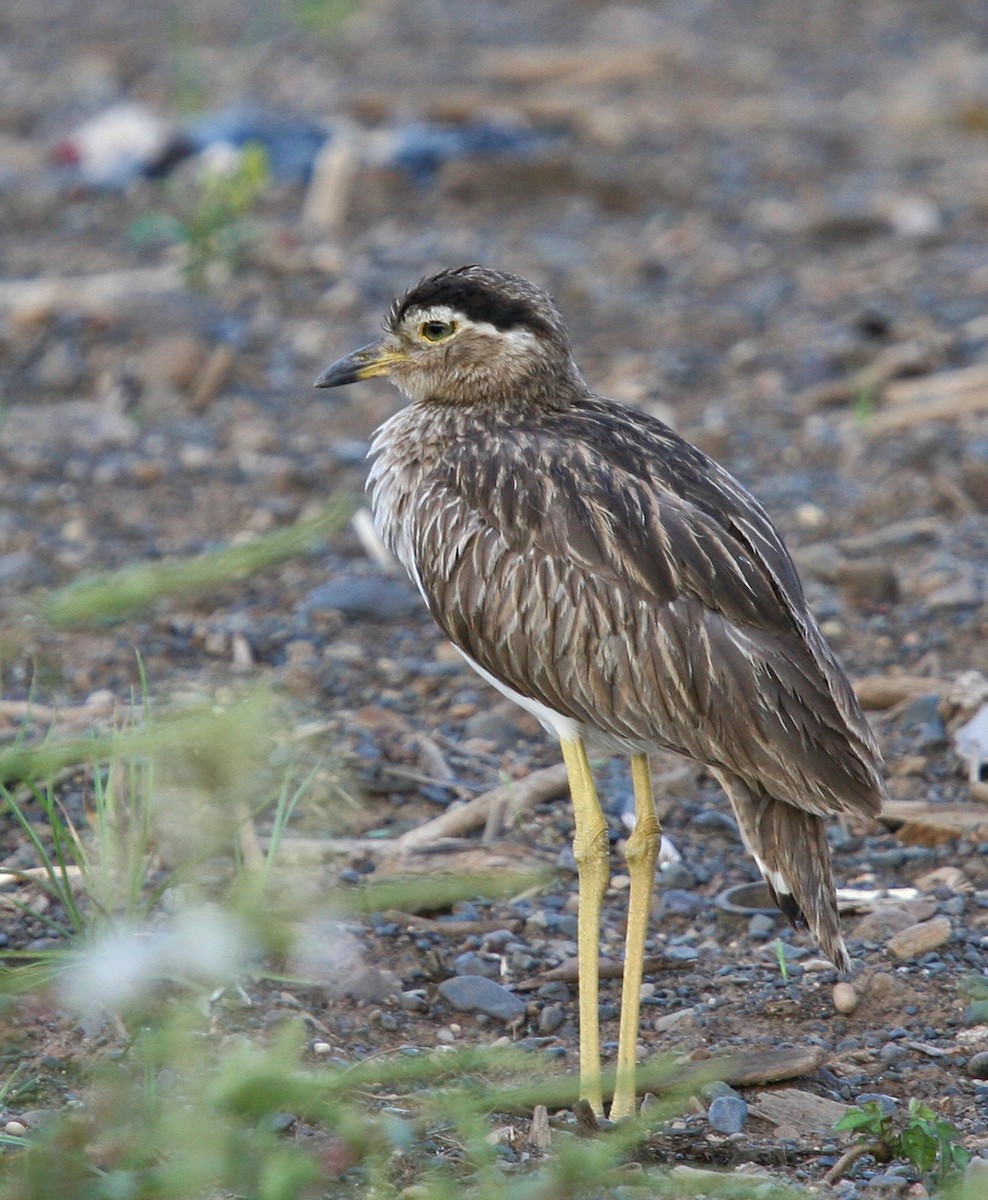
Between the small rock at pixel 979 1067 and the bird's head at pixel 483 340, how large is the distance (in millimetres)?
1949

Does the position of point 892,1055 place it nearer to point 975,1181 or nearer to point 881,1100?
point 881,1100

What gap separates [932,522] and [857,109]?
20.8ft

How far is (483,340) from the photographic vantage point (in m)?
4.71

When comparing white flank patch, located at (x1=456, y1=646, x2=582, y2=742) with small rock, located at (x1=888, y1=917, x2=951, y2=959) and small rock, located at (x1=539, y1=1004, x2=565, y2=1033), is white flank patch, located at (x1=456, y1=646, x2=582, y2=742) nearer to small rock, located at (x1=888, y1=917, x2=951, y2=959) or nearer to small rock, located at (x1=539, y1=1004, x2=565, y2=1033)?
small rock, located at (x1=539, y1=1004, x2=565, y2=1033)

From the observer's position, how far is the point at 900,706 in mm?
5660

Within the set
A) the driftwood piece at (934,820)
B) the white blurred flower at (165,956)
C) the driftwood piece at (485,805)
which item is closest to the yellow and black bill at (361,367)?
the driftwood piece at (485,805)

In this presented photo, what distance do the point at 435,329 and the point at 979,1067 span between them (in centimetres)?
230

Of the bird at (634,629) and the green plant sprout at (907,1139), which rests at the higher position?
the bird at (634,629)

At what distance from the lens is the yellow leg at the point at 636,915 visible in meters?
4.05

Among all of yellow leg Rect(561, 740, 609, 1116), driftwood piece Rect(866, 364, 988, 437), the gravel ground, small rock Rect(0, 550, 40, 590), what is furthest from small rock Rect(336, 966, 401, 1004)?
driftwood piece Rect(866, 364, 988, 437)

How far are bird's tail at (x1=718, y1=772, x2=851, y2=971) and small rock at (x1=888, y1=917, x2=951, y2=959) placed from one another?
489mm

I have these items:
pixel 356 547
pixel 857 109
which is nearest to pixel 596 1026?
pixel 356 547

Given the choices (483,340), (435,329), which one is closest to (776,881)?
(483,340)

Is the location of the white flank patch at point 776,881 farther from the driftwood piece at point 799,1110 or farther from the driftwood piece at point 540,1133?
the driftwood piece at point 540,1133
